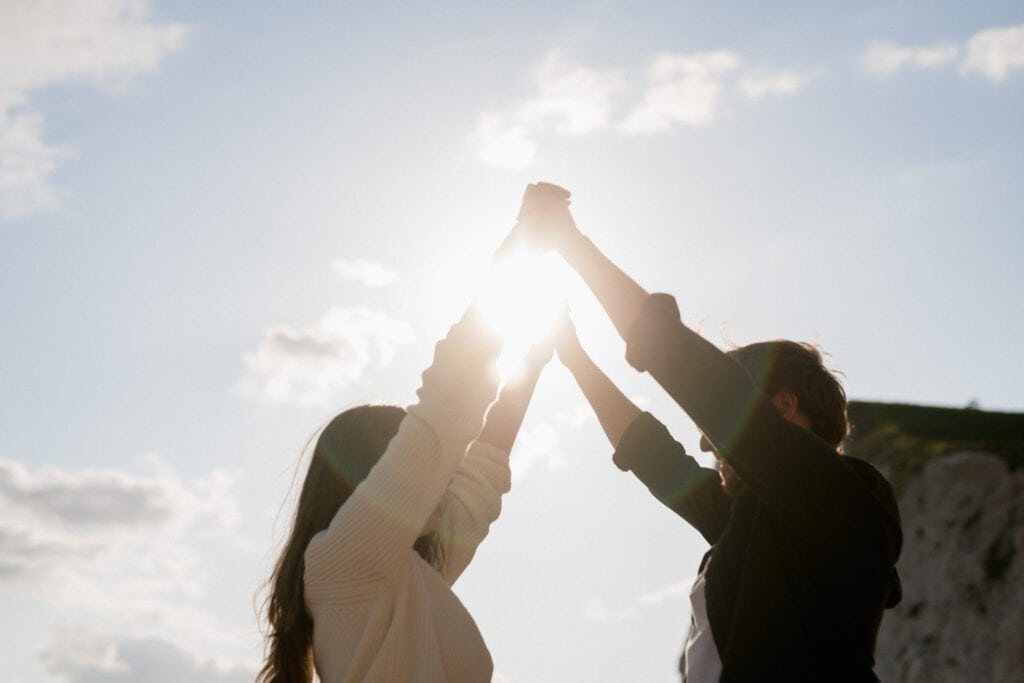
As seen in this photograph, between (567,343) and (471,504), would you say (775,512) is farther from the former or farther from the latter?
(567,343)

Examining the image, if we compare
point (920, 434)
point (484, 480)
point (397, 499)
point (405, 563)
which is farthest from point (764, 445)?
point (920, 434)

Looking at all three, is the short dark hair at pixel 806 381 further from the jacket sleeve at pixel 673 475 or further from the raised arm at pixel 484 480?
the raised arm at pixel 484 480

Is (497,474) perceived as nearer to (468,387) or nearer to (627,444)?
(627,444)

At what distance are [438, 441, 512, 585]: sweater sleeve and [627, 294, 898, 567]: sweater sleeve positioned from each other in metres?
1.34

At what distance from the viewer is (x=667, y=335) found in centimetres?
246

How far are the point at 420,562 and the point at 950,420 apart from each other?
1243cm

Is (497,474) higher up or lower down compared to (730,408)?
higher up

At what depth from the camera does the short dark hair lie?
315 cm

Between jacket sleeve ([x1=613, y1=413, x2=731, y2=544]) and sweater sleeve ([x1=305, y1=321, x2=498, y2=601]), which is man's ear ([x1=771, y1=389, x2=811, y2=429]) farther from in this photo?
sweater sleeve ([x1=305, y1=321, x2=498, y2=601])

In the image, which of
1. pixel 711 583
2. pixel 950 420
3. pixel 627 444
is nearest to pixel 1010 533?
pixel 950 420

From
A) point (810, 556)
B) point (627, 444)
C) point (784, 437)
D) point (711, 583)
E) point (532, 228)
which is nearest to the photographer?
point (784, 437)

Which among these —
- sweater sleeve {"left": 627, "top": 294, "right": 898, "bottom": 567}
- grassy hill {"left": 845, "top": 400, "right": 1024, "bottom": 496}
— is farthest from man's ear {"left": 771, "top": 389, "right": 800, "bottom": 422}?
grassy hill {"left": 845, "top": 400, "right": 1024, "bottom": 496}

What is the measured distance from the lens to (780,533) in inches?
105

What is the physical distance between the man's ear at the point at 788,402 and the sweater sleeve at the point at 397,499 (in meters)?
0.97
